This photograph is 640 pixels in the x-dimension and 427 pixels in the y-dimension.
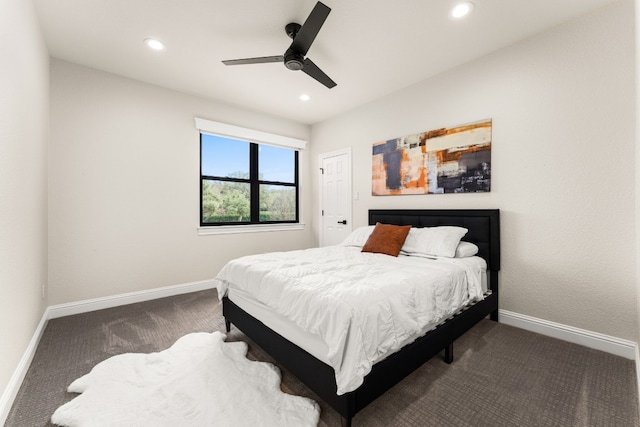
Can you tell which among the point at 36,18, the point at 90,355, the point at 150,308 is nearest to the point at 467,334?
the point at 90,355

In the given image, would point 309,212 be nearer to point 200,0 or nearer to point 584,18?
point 200,0

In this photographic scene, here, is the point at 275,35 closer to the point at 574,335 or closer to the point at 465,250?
the point at 465,250

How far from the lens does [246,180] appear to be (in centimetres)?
432

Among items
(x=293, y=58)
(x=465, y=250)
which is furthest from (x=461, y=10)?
(x=465, y=250)

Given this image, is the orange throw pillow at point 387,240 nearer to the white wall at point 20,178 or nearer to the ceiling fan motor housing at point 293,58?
the ceiling fan motor housing at point 293,58

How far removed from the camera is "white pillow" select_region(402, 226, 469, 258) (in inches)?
102

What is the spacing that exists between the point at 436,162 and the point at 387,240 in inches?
44.7

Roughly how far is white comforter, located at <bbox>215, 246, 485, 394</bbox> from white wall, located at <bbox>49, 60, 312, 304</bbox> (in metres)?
1.58

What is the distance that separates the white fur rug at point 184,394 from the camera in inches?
56.2

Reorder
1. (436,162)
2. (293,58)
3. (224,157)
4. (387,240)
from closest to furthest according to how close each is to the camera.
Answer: (293,58) → (387,240) → (436,162) → (224,157)

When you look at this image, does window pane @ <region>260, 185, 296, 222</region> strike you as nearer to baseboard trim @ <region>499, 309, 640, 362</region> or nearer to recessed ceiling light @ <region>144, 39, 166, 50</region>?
recessed ceiling light @ <region>144, 39, 166, 50</region>

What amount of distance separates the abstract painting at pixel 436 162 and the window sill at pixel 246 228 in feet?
5.52

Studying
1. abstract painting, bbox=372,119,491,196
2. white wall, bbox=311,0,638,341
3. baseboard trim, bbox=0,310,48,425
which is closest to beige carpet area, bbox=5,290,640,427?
baseboard trim, bbox=0,310,48,425

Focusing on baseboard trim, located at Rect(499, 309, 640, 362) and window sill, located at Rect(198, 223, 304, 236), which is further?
window sill, located at Rect(198, 223, 304, 236)
